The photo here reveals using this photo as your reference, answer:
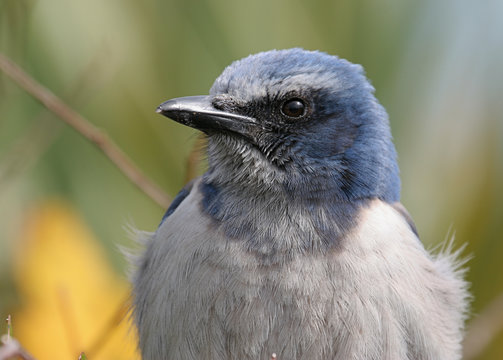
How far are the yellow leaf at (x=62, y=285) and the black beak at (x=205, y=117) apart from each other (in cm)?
125

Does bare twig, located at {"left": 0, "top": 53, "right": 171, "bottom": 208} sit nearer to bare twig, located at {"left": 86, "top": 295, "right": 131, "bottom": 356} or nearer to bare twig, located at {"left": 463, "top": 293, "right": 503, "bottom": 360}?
bare twig, located at {"left": 86, "top": 295, "right": 131, "bottom": 356}

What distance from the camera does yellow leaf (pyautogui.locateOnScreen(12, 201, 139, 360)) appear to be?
4019mm

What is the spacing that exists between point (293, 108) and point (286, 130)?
0.09m

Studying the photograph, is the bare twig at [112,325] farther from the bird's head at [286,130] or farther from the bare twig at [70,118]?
the bird's head at [286,130]

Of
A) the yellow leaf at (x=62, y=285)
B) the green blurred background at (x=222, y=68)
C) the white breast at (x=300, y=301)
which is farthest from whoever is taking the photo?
the green blurred background at (x=222, y=68)

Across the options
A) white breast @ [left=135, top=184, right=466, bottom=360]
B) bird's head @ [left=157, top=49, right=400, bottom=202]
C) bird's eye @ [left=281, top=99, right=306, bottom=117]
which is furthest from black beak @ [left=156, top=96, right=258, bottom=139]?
white breast @ [left=135, top=184, right=466, bottom=360]

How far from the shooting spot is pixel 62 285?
161 inches

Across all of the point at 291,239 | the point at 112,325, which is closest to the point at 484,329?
the point at 291,239

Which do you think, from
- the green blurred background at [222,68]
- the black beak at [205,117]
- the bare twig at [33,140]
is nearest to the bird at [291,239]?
the black beak at [205,117]

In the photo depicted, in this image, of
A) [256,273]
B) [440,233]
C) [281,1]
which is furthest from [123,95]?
[256,273]

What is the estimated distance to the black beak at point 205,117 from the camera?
305 centimetres

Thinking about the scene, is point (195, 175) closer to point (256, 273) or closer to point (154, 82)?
point (256, 273)

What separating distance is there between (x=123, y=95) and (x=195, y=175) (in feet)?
4.85

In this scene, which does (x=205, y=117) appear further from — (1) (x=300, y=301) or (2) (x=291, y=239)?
(1) (x=300, y=301)
